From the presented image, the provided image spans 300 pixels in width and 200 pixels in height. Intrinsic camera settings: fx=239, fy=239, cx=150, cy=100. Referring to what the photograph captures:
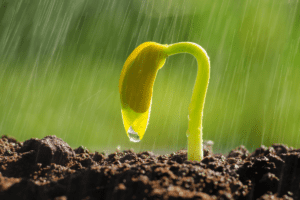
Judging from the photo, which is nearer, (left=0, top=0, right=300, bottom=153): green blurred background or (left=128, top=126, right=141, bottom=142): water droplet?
(left=128, top=126, right=141, bottom=142): water droplet

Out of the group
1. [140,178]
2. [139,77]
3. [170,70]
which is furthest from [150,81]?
[170,70]

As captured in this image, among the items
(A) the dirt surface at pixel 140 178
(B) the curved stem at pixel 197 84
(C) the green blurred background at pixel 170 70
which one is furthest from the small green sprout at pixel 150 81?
(C) the green blurred background at pixel 170 70

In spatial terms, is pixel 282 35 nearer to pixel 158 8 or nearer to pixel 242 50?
pixel 242 50

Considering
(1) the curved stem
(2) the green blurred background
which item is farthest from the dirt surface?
(2) the green blurred background

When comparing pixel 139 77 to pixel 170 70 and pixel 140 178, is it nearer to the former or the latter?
pixel 140 178

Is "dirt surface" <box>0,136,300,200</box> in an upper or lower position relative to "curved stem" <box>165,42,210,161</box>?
lower

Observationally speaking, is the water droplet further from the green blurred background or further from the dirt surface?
the green blurred background
